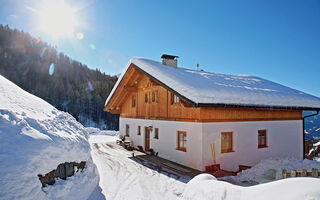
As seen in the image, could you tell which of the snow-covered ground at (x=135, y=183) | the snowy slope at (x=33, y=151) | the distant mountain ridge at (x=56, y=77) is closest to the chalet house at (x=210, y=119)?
the snow-covered ground at (x=135, y=183)

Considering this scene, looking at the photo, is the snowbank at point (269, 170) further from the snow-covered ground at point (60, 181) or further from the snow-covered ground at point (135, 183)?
the snow-covered ground at point (135, 183)

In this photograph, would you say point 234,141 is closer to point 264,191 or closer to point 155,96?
point 155,96

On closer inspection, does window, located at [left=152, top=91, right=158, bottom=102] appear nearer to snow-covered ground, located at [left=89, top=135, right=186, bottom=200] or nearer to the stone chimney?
the stone chimney

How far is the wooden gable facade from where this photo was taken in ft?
28.6

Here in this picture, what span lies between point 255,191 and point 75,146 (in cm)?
412

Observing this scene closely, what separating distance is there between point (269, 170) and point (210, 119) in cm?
332

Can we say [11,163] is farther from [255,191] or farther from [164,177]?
[164,177]

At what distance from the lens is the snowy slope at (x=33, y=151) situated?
3.30 meters

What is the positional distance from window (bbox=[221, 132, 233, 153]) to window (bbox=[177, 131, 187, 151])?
5.79ft

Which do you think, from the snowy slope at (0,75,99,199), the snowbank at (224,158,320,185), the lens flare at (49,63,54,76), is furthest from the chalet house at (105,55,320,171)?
the lens flare at (49,63,54,76)

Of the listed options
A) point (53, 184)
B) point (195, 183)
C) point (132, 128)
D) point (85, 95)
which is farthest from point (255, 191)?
point (85, 95)

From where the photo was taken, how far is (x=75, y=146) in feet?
16.0

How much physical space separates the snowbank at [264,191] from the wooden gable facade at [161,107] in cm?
413

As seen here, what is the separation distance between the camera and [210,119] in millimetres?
8477
